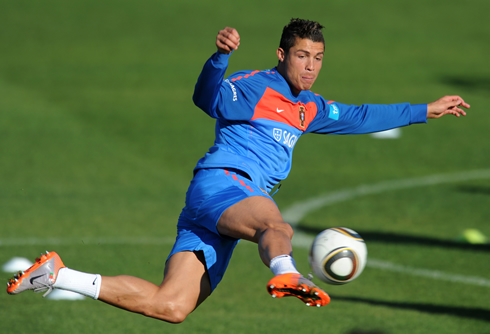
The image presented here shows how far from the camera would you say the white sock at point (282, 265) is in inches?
180

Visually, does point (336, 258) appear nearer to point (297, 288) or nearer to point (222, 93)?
point (297, 288)

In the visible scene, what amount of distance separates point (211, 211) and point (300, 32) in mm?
1684

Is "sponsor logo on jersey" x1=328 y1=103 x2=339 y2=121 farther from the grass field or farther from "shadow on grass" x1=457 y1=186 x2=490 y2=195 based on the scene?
"shadow on grass" x1=457 y1=186 x2=490 y2=195

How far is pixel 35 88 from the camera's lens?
20703 millimetres

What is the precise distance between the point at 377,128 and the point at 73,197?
798 centimetres

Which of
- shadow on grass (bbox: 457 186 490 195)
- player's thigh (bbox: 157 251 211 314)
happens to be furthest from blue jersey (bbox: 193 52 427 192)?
shadow on grass (bbox: 457 186 490 195)

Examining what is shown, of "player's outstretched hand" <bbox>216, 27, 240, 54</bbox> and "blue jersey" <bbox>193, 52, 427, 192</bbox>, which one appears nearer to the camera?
"player's outstretched hand" <bbox>216, 27, 240, 54</bbox>

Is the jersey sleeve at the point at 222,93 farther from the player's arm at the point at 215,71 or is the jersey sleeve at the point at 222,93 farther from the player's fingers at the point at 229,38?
the player's fingers at the point at 229,38

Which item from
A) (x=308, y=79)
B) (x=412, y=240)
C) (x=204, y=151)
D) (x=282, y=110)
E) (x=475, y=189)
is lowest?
(x=282, y=110)

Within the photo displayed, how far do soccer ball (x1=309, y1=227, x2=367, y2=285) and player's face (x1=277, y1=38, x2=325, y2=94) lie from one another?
1.36 m

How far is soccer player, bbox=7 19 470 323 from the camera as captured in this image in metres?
5.11

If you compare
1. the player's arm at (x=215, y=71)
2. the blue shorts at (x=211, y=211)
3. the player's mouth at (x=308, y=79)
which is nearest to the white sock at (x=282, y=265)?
the blue shorts at (x=211, y=211)

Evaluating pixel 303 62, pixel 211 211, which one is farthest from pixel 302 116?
pixel 211 211

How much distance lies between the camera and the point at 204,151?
16781 millimetres
